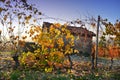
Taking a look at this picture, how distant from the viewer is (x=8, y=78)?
1081cm

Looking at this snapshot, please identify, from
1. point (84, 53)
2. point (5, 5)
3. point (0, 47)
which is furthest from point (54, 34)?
point (84, 53)

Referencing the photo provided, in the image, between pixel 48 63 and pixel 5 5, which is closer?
pixel 48 63

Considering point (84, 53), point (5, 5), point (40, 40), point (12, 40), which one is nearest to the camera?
point (40, 40)

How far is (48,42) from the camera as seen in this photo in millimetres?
13773

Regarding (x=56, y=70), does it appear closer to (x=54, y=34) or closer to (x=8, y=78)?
(x=54, y=34)

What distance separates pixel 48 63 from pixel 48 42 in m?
1.28

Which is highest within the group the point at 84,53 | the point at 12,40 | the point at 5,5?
the point at 5,5

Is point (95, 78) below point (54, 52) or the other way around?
below

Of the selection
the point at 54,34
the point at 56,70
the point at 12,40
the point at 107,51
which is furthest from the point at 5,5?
the point at 107,51

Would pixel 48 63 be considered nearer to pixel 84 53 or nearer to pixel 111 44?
pixel 111 44

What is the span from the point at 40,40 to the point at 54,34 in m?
0.82

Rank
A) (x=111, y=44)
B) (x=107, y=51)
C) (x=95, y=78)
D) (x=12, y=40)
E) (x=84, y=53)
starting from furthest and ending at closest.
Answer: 1. (x=84, y=53)
2. (x=107, y=51)
3. (x=111, y=44)
4. (x=12, y=40)
5. (x=95, y=78)

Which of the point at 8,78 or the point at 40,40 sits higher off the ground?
the point at 40,40

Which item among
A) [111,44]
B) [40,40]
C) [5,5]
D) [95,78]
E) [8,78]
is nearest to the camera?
[8,78]
